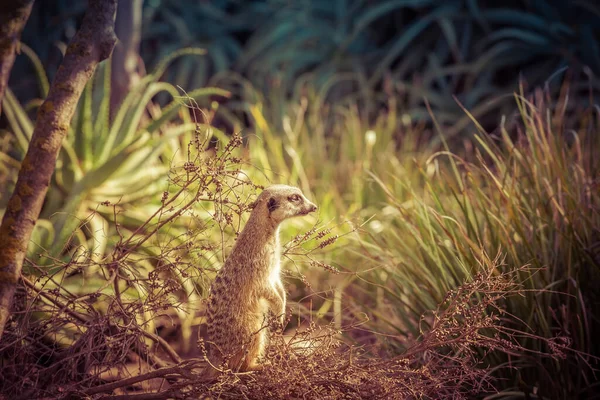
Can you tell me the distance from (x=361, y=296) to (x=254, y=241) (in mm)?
1956

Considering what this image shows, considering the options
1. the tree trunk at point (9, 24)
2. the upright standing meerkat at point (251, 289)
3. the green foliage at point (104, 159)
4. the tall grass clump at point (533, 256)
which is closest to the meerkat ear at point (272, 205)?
the upright standing meerkat at point (251, 289)

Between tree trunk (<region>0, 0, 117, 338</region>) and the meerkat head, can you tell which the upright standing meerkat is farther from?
tree trunk (<region>0, 0, 117, 338</region>)

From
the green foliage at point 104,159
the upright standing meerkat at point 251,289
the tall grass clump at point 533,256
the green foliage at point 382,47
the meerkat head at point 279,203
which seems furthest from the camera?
the green foliage at point 382,47

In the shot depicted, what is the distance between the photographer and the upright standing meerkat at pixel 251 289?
2.00 metres

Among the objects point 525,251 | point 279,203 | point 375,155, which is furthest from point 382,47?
point 279,203

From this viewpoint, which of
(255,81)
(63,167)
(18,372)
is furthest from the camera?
(255,81)

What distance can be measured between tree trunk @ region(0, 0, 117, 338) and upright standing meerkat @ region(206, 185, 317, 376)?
1.98ft

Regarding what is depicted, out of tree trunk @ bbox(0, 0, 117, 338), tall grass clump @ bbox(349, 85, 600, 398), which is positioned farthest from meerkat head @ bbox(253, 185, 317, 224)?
tree trunk @ bbox(0, 0, 117, 338)

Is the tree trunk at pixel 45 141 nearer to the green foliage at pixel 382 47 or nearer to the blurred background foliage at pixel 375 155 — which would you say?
the blurred background foliage at pixel 375 155

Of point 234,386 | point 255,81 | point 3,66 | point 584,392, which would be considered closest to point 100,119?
point 3,66

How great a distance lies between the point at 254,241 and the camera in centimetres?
212

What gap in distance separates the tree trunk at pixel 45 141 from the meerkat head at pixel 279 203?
660mm

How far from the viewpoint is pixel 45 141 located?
208 cm

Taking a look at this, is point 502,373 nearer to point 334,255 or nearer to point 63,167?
point 334,255
